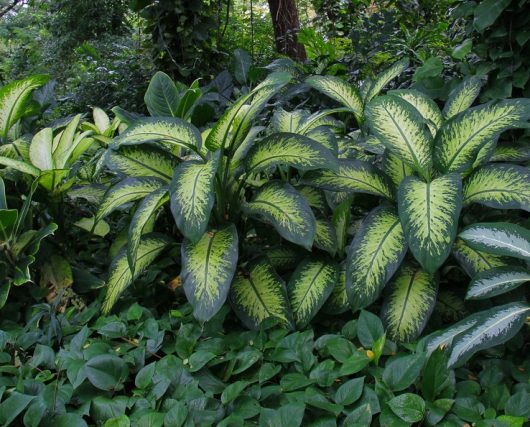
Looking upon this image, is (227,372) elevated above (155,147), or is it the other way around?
(155,147)

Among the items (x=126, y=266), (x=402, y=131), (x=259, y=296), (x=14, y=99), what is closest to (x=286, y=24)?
(x=14, y=99)

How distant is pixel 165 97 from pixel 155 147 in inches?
12.9

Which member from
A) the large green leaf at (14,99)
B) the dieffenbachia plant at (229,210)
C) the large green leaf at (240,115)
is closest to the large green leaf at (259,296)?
the dieffenbachia plant at (229,210)

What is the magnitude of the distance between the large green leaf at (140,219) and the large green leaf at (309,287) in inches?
17.9

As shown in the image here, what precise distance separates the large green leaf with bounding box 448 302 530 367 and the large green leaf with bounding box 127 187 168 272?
874 millimetres

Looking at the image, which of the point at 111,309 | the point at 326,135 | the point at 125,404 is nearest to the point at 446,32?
the point at 326,135

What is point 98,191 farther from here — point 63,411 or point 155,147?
point 63,411

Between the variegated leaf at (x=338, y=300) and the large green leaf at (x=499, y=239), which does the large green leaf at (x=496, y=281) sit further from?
the variegated leaf at (x=338, y=300)

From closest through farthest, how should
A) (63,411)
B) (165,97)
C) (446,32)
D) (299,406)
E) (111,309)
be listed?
1. (299,406)
2. (63,411)
3. (111,309)
4. (165,97)
5. (446,32)

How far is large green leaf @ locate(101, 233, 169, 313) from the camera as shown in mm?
1646

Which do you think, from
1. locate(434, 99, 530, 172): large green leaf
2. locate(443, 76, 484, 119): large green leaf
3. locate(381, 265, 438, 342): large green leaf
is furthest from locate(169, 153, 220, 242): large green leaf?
locate(443, 76, 484, 119): large green leaf

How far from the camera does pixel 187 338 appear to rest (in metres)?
1.46

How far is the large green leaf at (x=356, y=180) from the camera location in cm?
161

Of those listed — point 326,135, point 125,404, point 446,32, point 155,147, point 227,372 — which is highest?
point 155,147
